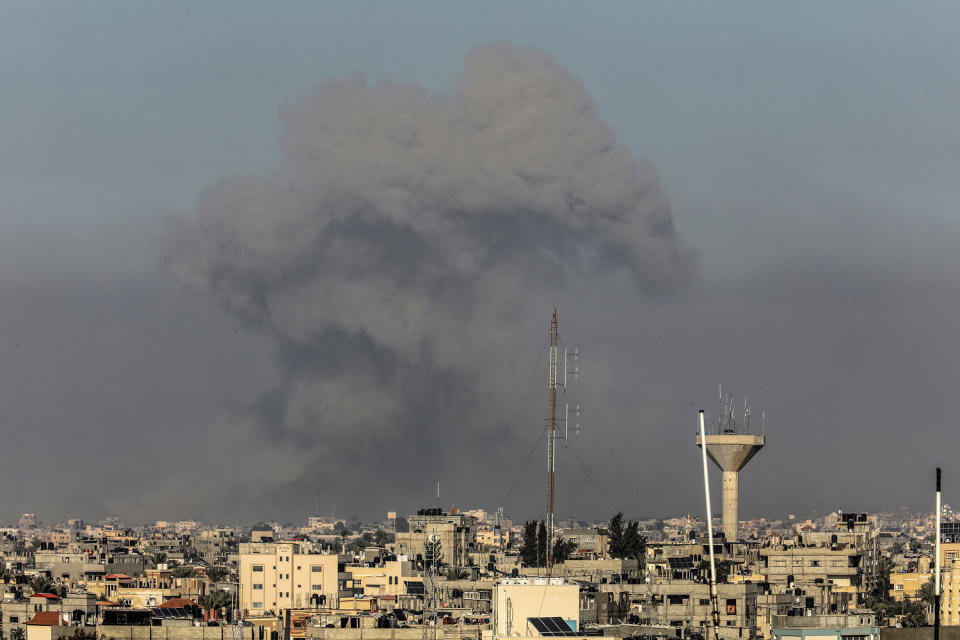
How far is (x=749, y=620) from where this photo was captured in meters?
96.2

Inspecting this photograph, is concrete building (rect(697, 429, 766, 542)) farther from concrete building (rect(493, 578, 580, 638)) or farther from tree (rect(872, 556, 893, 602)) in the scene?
concrete building (rect(493, 578, 580, 638))

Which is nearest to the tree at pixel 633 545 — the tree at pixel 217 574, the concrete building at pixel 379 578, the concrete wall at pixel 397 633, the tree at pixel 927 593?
the concrete building at pixel 379 578

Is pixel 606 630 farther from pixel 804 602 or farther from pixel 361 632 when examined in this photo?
pixel 804 602

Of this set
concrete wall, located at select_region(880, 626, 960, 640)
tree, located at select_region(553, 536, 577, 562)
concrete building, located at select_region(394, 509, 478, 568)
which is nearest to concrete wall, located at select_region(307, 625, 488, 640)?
concrete wall, located at select_region(880, 626, 960, 640)

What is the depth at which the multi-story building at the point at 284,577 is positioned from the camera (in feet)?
366

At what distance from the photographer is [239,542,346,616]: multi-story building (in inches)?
4390

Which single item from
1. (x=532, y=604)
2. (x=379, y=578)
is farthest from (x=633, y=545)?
(x=532, y=604)

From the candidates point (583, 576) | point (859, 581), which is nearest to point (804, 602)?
point (583, 576)

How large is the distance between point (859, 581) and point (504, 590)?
241ft

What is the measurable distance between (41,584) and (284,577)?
14.4 metres

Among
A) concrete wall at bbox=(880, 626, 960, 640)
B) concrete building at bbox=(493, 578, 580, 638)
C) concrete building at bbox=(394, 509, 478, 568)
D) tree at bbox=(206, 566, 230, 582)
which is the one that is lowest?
concrete wall at bbox=(880, 626, 960, 640)

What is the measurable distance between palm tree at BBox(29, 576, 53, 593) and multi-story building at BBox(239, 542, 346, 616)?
433 inches

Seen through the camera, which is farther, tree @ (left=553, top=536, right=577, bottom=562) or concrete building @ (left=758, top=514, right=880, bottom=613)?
concrete building @ (left=758, top=514, right=880, bottom=613)

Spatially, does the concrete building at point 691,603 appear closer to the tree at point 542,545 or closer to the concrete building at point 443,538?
the tree at point 542,545
